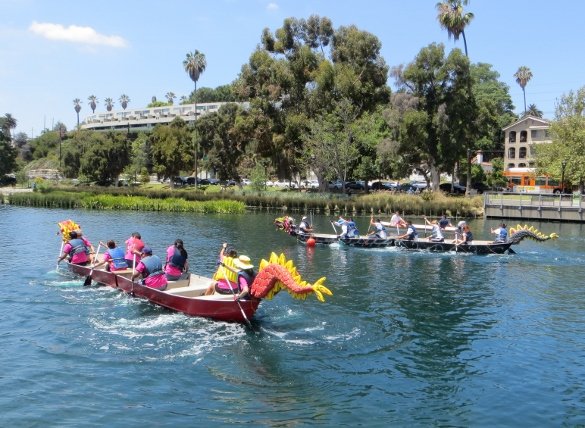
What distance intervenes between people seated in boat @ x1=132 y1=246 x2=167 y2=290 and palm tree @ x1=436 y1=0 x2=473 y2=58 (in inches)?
2570

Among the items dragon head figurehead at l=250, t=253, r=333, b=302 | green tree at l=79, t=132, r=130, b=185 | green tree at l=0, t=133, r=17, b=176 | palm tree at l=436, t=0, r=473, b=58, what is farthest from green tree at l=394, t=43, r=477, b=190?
green tree at l=0, t=133, r=17, b=176

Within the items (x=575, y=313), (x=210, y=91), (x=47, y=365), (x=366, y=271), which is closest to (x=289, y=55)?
(x=366, y=271)

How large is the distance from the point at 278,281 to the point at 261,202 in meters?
54.2

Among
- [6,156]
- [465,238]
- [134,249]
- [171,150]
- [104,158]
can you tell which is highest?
[171,150]

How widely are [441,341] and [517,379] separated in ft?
11.1

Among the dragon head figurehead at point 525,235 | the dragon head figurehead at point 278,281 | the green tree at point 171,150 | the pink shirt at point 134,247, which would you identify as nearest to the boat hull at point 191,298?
the dragon head figurehead at point 278,281

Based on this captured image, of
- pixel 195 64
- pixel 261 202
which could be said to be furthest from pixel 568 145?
pixel 195 64

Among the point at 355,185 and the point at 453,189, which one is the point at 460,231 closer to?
the point at 453,189

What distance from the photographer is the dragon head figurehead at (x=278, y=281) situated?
16.3 metres

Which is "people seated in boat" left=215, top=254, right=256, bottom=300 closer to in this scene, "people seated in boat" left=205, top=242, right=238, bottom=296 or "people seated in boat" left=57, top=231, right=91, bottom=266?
"people seated in boat" left=205, top=242, right=238, bottom=296

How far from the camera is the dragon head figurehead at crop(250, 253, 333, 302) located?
16312 mm

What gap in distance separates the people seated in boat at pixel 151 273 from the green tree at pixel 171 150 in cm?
7688

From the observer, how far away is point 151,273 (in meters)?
21.6

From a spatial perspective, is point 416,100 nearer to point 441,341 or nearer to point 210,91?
point 441,341
